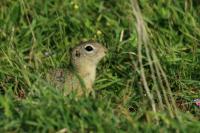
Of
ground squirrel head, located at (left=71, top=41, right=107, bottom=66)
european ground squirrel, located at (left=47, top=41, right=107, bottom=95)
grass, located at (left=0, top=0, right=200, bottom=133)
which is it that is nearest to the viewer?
grass, located at (left=0, top=0, right=200, bottom=133)

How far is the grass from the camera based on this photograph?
16.5ft

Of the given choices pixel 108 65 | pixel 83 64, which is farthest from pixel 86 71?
pixel 108 65

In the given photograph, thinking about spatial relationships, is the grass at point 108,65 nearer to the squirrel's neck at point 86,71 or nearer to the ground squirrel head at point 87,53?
the squirrel's neck at point 86,71

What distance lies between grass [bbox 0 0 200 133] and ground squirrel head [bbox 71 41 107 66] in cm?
26

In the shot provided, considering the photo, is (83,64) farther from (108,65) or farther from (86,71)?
(108,65)

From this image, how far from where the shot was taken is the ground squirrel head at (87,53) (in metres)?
6.50

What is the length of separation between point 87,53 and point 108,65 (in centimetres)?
50

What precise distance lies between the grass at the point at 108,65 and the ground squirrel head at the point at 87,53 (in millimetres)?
259

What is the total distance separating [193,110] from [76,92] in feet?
3.77

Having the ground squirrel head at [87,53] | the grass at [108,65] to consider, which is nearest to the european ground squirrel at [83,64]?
the ground squirrel head at [87,53]

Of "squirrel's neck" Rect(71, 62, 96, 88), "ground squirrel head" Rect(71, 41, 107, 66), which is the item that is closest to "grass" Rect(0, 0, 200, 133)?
"squirrel's neck" Rect(71, 62, 96, 88)

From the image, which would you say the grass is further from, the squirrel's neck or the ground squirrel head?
the ground squirrel head

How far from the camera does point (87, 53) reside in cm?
650

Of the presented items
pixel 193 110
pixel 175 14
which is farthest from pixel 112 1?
pixel 193 110
